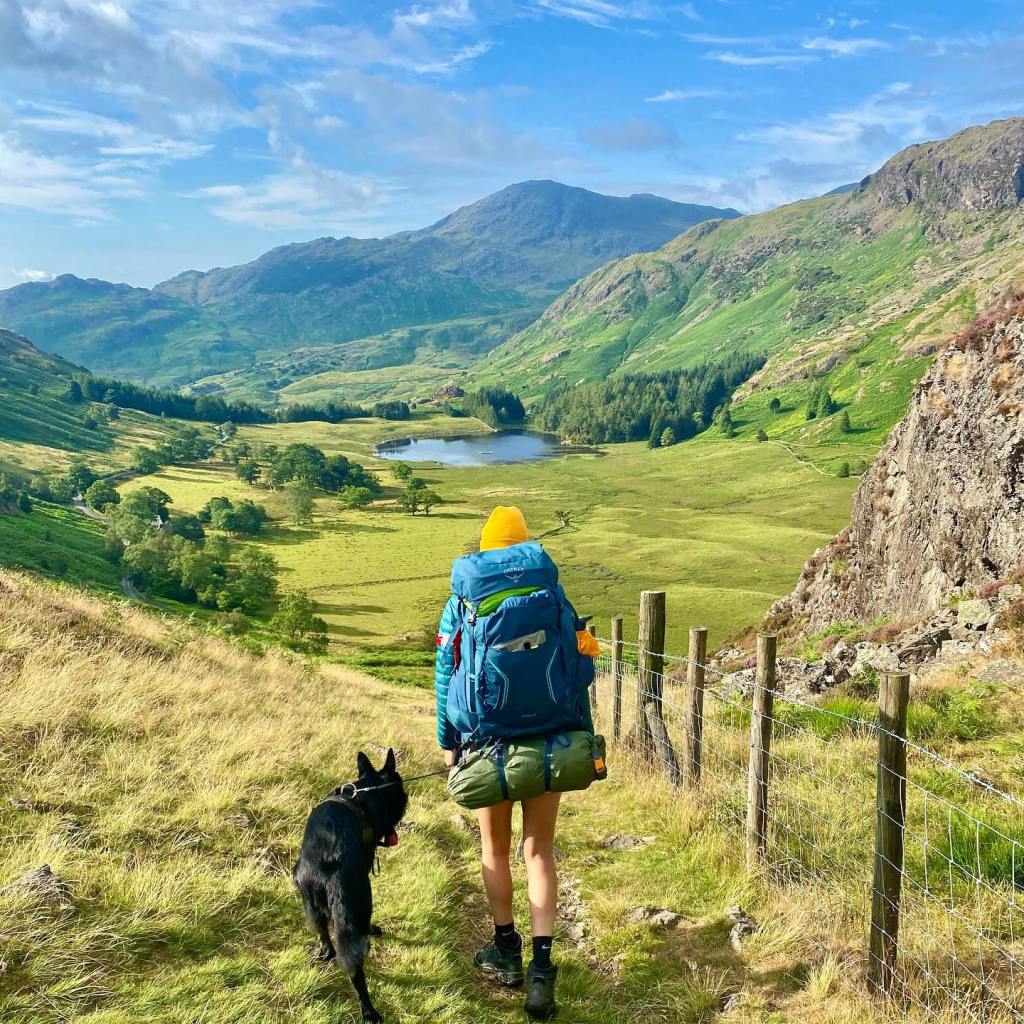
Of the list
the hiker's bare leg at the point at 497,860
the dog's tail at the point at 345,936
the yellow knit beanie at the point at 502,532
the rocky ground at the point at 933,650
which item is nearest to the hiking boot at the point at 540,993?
the hiker's bare leg at the point at 497,860

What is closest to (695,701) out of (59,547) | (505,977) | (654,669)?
(654,669)

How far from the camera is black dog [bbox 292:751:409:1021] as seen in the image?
446cm

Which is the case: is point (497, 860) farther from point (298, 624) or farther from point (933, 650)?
point (298, 624)

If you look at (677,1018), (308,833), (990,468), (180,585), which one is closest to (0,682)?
(308,833)

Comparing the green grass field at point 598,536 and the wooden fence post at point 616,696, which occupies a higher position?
the wooden fence post at point 616,696

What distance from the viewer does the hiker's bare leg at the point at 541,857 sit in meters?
5.02

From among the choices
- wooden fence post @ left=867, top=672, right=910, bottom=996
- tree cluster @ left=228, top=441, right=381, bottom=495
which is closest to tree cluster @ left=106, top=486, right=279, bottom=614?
tree cluster @ left=228, top=441, right=381, bottom=495

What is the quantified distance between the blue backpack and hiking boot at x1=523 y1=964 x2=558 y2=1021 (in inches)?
66.6

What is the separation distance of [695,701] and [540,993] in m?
4.26

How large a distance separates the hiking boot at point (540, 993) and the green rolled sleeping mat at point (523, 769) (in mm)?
1271

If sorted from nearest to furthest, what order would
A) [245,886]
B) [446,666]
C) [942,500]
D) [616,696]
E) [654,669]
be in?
[446,666] < [245,886] < [654,669] < [616,696] < [942,500]

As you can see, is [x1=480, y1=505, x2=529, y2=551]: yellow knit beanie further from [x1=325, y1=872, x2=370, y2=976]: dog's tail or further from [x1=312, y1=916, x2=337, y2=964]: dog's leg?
[x1=312, y1=916, x2=337, y2=964]: dog's leg

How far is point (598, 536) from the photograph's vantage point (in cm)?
12119

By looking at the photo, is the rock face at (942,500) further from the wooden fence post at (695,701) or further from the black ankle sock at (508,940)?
the black ankle sock at (508,940)
